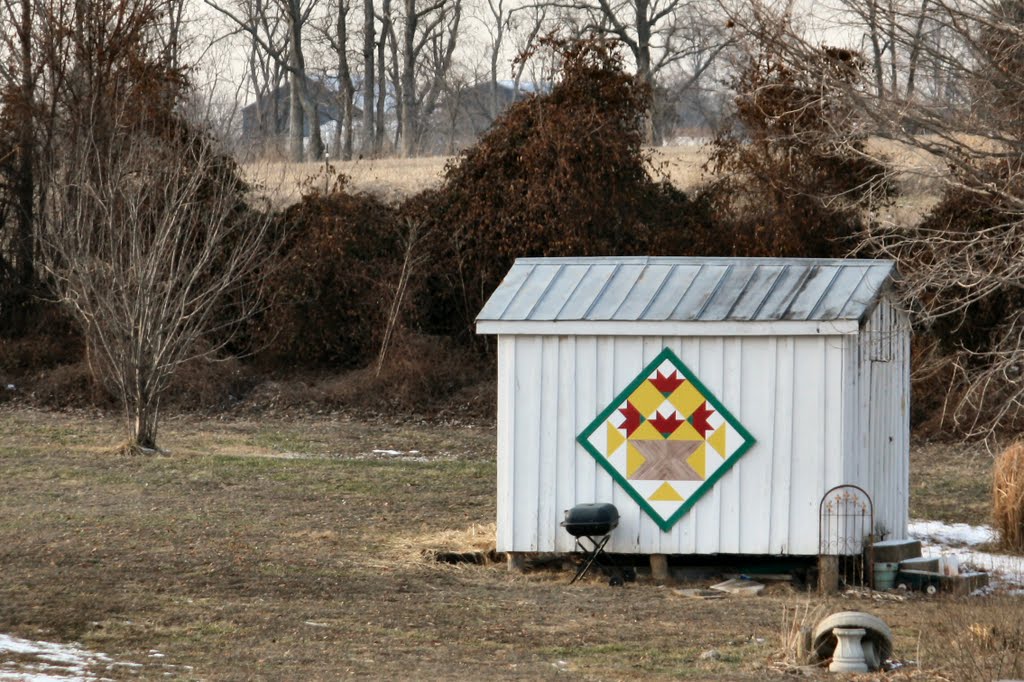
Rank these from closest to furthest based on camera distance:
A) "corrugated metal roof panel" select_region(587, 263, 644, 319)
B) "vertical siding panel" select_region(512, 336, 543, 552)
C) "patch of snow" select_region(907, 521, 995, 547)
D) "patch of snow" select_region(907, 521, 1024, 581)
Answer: "corrugated metal roof panel" select_region(587, 263, 644, 319)
"vertical siding panel" select_region(512, 336, 543, 552)
"patch of snow" select_region(907, 521, 1024, 581)
"patch of snow" select_region(907, 521, 995, 547)

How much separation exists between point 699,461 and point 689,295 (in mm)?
1229

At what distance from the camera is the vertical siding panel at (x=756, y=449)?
34.3 ft

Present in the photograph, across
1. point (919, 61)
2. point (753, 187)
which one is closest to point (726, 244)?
point (753, 187)

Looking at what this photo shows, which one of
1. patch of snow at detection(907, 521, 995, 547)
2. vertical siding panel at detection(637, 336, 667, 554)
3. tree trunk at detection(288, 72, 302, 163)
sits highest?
tree trunk at detection(288, 72, 302, 163)

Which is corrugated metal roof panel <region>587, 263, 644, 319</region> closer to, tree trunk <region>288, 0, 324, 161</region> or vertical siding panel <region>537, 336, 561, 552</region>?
vertical siding panel <region>537, 336, 561, 552</region>

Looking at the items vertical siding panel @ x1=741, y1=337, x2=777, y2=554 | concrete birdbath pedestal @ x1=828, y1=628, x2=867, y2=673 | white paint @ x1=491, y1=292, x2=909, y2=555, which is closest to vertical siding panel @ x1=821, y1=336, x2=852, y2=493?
white paint @ x1=491, y1=292, x2=909, y2=555

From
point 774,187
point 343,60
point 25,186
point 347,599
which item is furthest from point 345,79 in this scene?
point 347,599

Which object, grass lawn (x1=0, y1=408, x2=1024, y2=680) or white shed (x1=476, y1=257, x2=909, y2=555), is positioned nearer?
grass lawn (x1=0, y1=408, x2=1024, y2=680)

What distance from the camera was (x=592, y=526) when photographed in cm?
1034

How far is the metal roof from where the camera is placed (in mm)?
10516

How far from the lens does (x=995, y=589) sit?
34.6ft

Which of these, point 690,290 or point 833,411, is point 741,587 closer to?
point 833,411

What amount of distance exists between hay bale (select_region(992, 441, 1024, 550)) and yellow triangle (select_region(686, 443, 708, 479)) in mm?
3366

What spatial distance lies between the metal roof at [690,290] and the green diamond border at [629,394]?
14.2 inches
